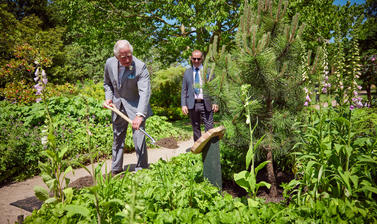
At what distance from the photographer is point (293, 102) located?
8.06ft

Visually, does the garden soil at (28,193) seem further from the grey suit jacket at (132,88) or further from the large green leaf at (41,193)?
the grey suit jacket at (132,88)

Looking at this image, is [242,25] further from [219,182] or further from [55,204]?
[55,204]

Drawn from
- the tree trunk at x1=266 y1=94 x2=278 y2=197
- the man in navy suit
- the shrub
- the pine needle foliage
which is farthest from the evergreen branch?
the shrub

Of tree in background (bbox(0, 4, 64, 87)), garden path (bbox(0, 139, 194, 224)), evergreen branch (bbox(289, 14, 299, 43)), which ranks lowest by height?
garden path (bbox(0, 139, 194, 224))

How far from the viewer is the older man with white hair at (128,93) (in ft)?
10.4

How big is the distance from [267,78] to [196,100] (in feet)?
6.79

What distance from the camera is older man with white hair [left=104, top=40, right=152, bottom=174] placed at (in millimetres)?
3174

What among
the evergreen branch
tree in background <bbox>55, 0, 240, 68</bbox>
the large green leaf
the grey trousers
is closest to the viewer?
the large green leaf

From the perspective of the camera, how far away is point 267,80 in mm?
2260

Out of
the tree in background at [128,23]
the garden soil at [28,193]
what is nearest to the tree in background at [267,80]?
the garden soil at [28,193]

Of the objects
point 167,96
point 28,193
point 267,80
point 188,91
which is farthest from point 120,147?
point 167,96

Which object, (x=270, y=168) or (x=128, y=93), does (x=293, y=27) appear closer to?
(x=270, y=168)

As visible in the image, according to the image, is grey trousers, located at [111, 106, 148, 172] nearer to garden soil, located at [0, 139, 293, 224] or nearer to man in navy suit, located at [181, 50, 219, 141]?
garden soil, located at [0, 139, 293, 224]

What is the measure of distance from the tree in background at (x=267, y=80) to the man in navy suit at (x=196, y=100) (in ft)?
5.03
